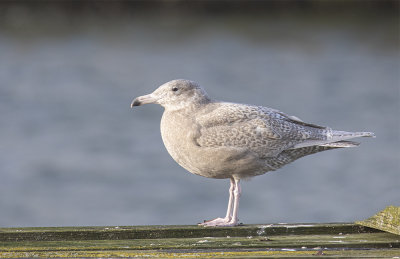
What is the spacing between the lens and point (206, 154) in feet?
26.3

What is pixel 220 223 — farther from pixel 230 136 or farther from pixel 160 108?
pixel 160 108

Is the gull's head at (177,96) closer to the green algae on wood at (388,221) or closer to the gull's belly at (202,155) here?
the gull's belly at (202,155)

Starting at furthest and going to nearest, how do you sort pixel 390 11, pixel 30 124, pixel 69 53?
pixel 390 11, pixel 69 53, pixel 30 124

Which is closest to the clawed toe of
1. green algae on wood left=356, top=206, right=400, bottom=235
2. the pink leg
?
the pink leg

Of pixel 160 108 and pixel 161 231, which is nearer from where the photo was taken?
pixel 161 231

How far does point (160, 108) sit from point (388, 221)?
83.3ft

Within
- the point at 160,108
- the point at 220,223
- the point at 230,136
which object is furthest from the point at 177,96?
the point at 160,108

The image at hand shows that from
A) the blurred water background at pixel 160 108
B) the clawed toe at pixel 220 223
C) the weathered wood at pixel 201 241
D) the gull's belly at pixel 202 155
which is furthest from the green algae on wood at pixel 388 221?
the blurred water background at pixel 160 108

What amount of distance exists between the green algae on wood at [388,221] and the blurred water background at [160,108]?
1388 cm

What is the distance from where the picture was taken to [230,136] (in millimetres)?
8266

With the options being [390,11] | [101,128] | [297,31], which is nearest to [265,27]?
[297,31]

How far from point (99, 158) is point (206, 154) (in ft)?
62.1

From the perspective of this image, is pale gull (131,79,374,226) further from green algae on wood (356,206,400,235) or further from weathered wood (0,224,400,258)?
green algae on wood (356,206,400,235)

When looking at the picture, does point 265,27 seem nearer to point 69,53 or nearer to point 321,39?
point 321,39
